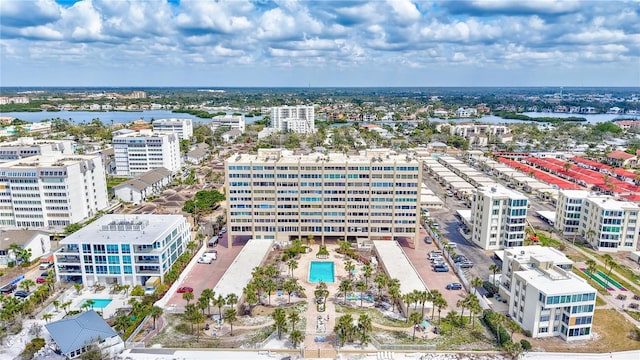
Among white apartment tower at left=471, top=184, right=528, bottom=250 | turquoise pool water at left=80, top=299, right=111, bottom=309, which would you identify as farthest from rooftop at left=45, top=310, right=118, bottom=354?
white apartment tower at left=471, top=184, right=528, bottom=250

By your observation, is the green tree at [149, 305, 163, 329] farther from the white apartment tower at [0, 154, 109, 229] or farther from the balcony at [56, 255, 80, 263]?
the white apartment tower at [0, 154, 109, 229]

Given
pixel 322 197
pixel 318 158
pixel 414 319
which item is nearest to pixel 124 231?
pixel 322 197

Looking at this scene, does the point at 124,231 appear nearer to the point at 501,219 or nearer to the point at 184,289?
the point at 184,289

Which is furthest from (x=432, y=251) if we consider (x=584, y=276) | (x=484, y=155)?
(x=484, y=155)

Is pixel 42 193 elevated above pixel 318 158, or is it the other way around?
pixel 318 158

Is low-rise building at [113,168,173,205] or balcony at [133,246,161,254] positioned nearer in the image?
balcony at [133,246,161,254]

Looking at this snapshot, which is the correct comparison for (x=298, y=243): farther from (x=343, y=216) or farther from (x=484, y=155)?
(x=484, y=155)

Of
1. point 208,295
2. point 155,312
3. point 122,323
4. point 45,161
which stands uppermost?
point 45,161
